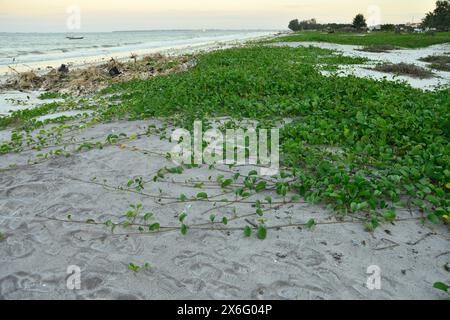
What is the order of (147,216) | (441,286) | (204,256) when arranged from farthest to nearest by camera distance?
1. (147,216)
2. (204,256)
3. (441,286)

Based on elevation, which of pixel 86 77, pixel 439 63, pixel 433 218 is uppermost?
pixel 439 63

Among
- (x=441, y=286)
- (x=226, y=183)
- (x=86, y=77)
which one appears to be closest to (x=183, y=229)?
(x=226, y=183)

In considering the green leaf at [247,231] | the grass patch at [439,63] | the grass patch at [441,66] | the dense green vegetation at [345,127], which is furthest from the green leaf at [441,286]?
the grass patch at [439,63]

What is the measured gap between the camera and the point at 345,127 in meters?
6.10

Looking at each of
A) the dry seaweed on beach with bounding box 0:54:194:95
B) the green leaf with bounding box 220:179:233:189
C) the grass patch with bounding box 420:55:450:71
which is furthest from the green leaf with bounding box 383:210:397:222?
the grass patch with bounding box 420:55:450:71

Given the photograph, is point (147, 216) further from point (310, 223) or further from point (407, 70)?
point (407, 70)

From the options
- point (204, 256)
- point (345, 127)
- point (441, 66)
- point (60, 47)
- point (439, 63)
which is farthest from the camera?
point (60, 47)

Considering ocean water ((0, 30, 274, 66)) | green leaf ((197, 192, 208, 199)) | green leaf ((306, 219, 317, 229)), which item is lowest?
green leaf ((306, 219, 317, 229))

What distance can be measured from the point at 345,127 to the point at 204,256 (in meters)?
3.79

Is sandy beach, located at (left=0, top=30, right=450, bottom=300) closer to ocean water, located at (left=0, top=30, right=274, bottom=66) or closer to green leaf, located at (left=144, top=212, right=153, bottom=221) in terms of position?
green leaf, located at (left=144, top=212, right=153, bottom=221)

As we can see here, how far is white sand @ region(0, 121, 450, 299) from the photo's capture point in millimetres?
2930

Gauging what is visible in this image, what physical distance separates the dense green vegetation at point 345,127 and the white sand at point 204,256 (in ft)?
1.06

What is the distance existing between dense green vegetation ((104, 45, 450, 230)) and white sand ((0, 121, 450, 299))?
1.06 ft

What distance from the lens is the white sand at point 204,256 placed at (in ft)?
9.61
